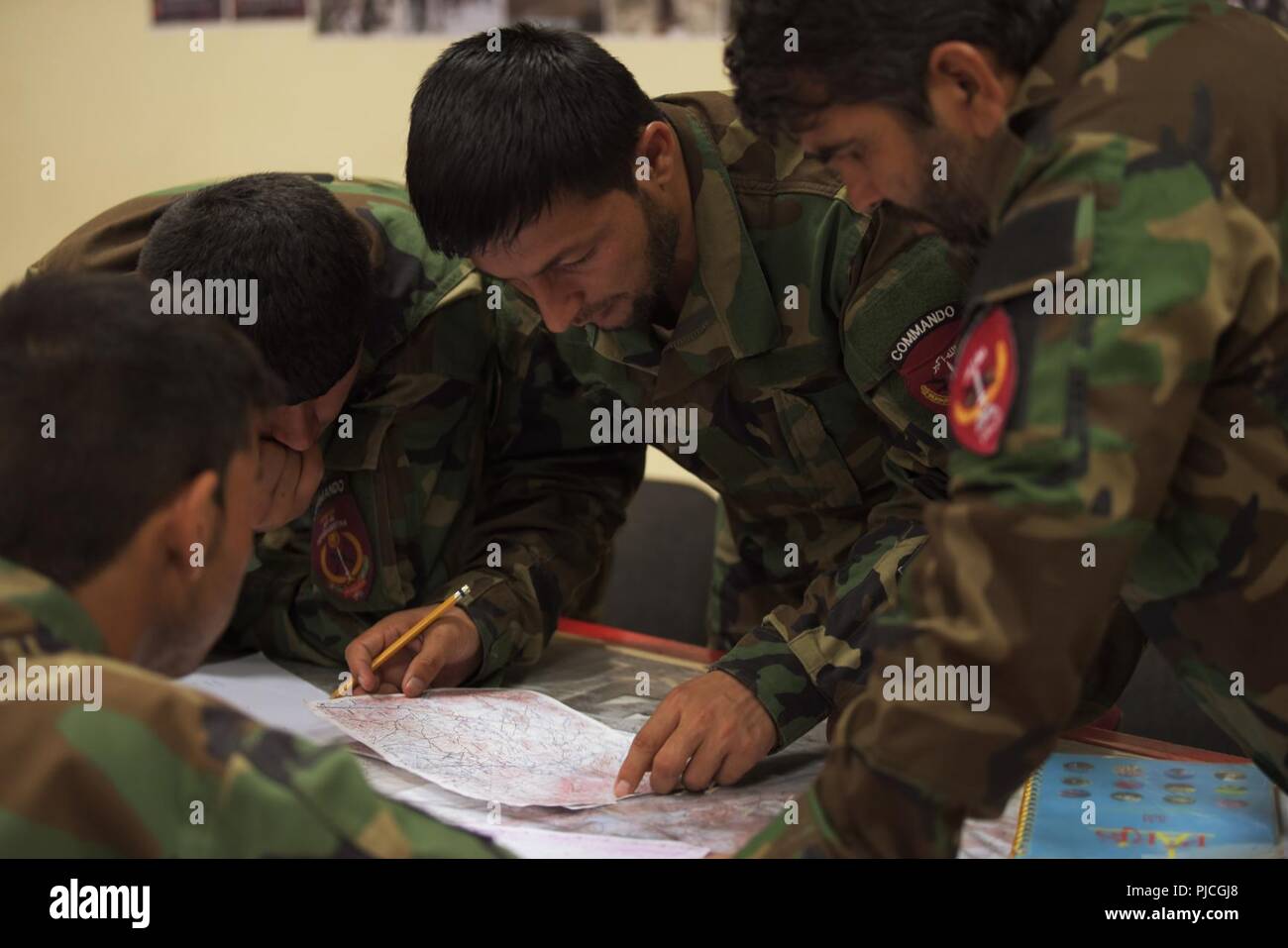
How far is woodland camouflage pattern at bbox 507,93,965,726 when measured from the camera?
1.43 m

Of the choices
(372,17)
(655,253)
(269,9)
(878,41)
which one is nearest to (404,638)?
(655,253)

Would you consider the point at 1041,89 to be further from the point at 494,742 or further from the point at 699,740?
the point at 494,742

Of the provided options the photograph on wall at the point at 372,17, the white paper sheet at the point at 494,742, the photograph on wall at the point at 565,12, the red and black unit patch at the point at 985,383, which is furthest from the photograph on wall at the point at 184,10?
the red and black unit patch at the point at 985,383

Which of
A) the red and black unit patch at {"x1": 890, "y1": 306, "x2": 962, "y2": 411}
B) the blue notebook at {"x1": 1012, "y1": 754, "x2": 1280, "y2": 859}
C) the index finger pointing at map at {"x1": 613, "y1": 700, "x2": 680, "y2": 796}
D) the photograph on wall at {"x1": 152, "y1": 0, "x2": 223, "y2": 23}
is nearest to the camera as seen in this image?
the blue notebook at {"x1": 1012, "y1": 754, "x2": 1280, "y2": 859}

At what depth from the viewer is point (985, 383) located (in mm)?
889

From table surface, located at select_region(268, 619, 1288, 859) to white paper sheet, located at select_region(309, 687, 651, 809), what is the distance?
20 millimetres

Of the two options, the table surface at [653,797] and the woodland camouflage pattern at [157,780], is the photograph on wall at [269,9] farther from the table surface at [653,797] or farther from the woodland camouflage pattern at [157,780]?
the woodland camouflage pattern at [157,780]

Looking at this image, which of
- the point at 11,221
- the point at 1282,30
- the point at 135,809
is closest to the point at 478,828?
the point at 135,809

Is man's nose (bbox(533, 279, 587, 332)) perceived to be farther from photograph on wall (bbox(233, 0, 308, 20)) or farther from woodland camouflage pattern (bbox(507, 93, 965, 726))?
photograph on wall (bbox(233, 0, 308, 20))

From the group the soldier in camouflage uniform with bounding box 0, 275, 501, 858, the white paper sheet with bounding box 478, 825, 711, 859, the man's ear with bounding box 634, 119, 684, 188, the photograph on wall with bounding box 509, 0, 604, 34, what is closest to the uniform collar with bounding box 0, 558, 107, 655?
the soldier in camouflage uniform with bounding box 0, 275, 501, 858

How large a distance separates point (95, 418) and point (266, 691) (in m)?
0.73

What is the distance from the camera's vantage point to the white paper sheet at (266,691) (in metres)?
1.47
